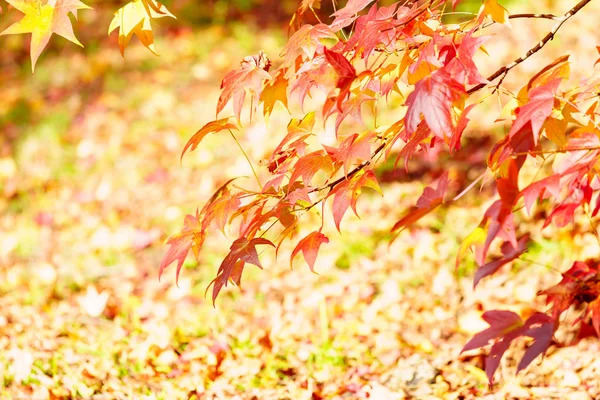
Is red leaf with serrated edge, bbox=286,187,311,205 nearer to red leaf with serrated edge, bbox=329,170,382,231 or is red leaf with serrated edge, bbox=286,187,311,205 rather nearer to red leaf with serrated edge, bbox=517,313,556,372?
red leaf with serrated edge, bbox=329,170,382,231

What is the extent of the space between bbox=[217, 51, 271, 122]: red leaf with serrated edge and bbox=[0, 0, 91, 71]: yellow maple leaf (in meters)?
0.33

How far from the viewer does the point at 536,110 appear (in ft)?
4.02

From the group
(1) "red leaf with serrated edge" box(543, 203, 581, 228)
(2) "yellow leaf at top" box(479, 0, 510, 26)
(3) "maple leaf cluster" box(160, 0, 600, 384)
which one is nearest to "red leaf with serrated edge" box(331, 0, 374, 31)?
(3) "maple leaf cluster" box(160, 0, 600, 384)

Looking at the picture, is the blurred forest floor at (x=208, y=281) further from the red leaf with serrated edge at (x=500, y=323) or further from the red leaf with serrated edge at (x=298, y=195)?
the red leaf with serrated edge at (x=298, y=195)

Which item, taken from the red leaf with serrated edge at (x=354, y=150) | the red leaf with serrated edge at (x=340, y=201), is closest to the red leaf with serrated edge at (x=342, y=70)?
the red leaf with serrated edge at (x=354, y=150)

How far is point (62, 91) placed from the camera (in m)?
5.61

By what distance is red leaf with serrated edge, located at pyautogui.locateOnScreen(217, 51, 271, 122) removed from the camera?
4.82 feet

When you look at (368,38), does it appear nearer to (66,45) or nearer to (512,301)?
(512,301)

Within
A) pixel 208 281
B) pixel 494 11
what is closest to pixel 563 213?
pixel 494 11

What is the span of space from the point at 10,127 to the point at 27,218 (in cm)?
144

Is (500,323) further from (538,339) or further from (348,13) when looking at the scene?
(348,13)

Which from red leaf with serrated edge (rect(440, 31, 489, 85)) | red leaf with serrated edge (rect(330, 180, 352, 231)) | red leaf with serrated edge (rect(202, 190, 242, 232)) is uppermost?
red leaf with serrated edge (rect(440, 31, 489, 85))

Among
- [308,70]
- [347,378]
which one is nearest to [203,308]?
[347,378]

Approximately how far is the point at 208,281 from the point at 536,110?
7.39ft
